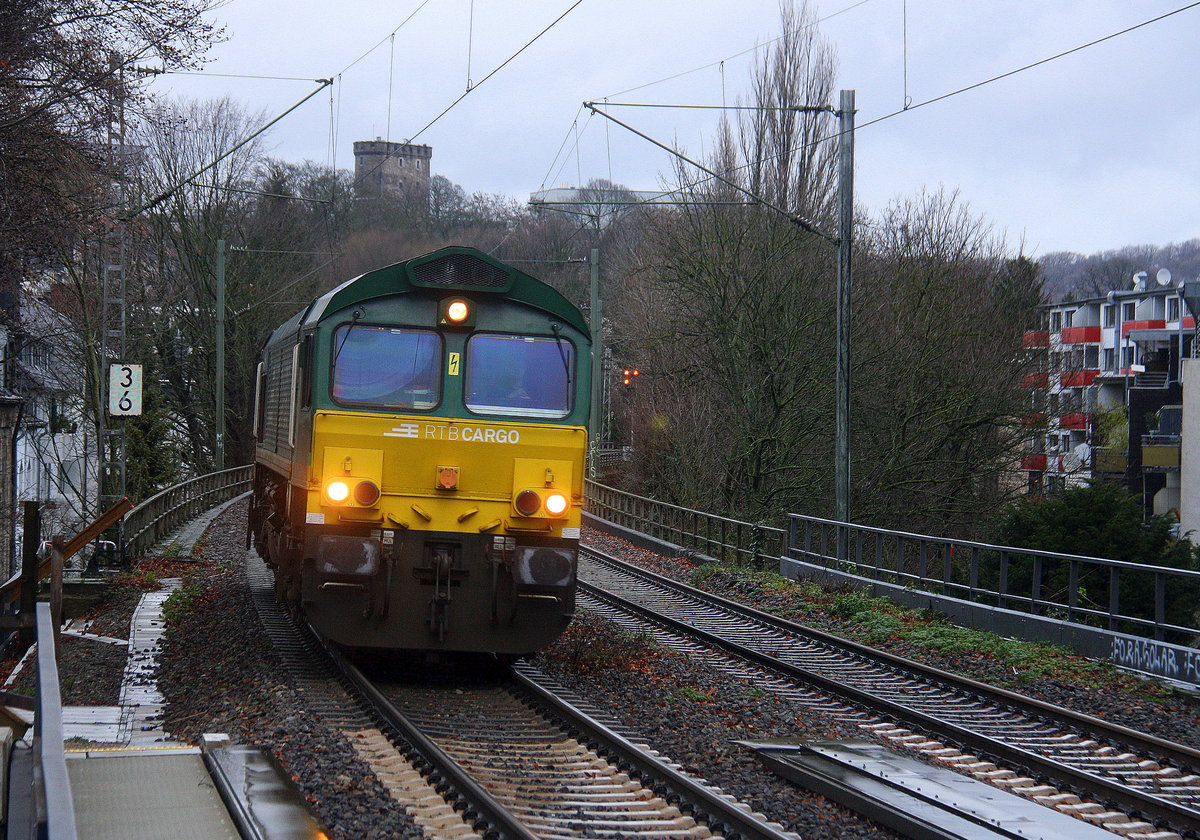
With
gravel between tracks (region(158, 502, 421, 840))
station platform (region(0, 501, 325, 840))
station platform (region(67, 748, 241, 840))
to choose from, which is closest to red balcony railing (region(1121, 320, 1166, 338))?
gravel between tracks (region(158, 502, 421, 840))

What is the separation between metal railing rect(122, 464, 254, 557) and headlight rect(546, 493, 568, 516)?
10623 mm

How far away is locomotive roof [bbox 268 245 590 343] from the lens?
34.0 ft

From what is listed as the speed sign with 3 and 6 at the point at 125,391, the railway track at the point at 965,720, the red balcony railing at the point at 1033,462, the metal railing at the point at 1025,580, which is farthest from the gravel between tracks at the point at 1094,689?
the red balcony railing at the point at 1033,462

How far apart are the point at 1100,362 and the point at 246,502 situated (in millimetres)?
59077

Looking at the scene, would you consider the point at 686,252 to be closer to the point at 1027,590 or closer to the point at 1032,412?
the point at 1032,412

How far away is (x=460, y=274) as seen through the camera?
34.6ft

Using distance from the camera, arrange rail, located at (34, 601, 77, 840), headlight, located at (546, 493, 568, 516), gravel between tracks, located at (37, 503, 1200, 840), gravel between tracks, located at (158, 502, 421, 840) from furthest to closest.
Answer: headlight, located at (546, 493, 568, 516)
gravel between tracks, located at (37, 503, 1200, 840)
gravel between tracks, located at (158, 502, 421, 840)
rail, located at (34, 601, 77, 840)

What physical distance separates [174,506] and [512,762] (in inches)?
737

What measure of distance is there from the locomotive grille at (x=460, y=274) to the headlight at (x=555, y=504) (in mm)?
1816

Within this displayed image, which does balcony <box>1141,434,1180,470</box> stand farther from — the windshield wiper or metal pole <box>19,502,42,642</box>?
metal pole <box>19,502,42,642</box>

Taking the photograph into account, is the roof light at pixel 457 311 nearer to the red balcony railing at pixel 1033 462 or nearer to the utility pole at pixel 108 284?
the utility pole at pixel 108 284

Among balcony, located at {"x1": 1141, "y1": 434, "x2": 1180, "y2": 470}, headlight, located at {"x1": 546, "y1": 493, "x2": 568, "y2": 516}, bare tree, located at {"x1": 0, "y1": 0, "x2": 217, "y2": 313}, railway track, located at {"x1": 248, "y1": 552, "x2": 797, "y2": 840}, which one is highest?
bare tree, located at {"x1": 0, "y1": 0, "x2": 217, "y2": 313}

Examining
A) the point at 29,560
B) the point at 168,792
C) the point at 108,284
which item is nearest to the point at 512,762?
the point at 168,792

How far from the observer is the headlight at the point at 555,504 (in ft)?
33.9
